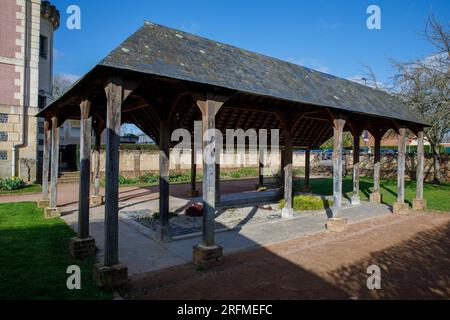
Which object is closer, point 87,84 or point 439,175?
point 87,84

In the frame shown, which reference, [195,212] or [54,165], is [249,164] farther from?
[54,165]

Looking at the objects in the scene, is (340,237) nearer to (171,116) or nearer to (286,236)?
(286,236)

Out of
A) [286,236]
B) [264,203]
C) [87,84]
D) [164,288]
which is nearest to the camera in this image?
[164,288]

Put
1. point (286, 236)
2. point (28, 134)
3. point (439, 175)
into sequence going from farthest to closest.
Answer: point (439, 175) < point (28, 134) < point (286, 236)

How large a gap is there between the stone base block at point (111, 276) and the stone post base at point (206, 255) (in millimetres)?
1499

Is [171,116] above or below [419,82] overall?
below

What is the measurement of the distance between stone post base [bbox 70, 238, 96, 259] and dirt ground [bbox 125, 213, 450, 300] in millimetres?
1745

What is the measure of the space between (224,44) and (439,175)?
70.6 feet

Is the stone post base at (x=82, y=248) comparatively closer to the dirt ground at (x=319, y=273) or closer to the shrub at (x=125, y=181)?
the dirt ground at (x=319, y=273)

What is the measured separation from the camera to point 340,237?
28.1 ft

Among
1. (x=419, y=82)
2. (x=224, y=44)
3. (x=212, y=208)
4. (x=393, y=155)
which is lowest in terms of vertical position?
(x=212, y=208)

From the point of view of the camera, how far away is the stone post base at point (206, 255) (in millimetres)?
6047

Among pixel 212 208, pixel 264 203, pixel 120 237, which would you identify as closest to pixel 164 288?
pixel 212 208

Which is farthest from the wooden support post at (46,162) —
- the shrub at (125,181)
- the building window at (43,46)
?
the building window at (43,46)
